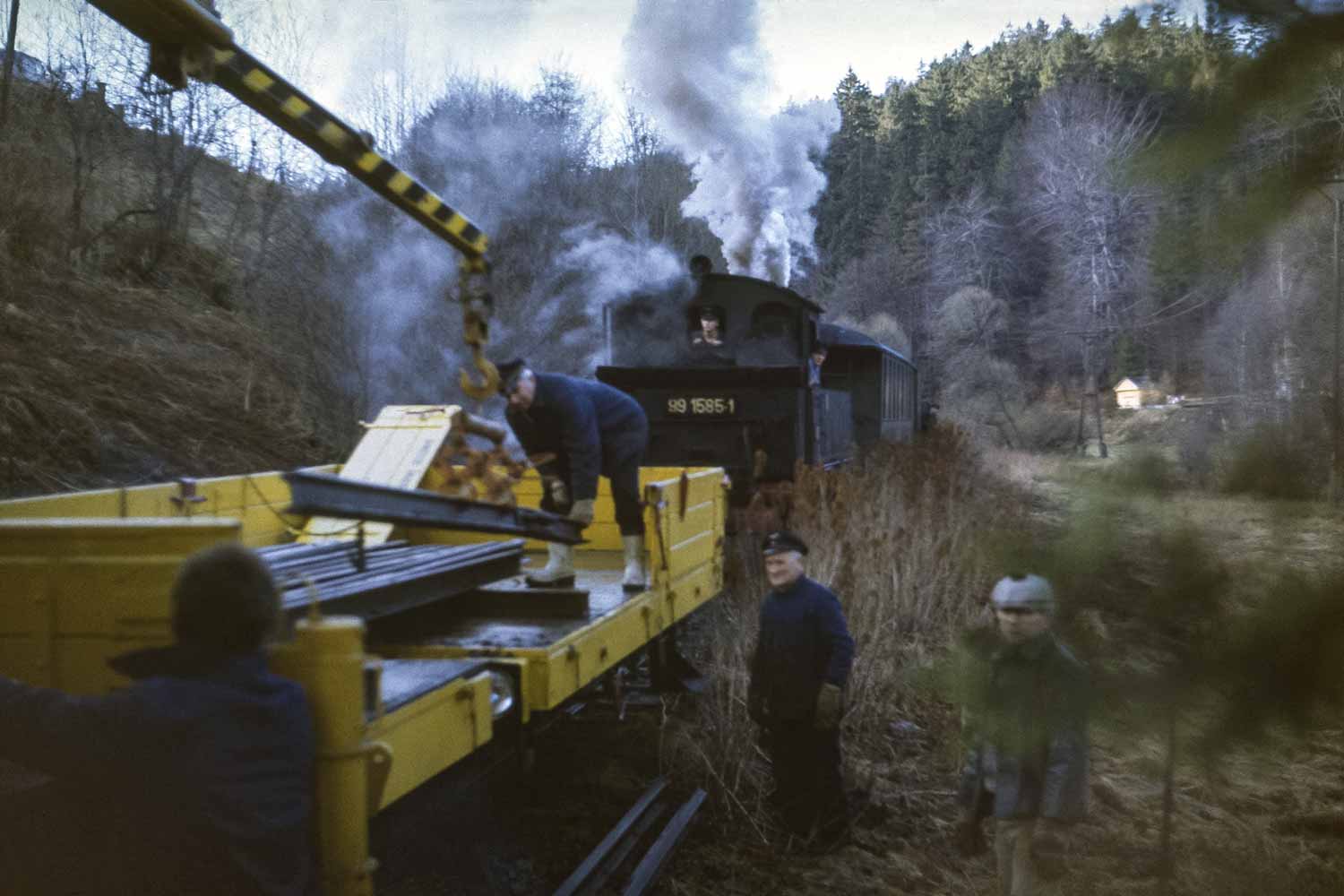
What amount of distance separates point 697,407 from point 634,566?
6574 mm

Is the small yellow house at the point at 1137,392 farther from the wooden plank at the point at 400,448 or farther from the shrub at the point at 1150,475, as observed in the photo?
the wooden plank at the point at 400,448

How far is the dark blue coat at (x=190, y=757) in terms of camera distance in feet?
7.50

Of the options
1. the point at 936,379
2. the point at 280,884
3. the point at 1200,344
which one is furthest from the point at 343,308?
the point at 936,379

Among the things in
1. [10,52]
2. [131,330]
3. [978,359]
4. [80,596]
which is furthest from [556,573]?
[10,52]

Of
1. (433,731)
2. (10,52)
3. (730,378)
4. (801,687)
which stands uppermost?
(10,52)

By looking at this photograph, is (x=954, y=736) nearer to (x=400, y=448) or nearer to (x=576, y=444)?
(x=576, y=444)

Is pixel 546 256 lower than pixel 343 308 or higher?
higher

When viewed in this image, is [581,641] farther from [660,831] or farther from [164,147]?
[164,147]

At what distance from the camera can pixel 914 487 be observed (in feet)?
31.4

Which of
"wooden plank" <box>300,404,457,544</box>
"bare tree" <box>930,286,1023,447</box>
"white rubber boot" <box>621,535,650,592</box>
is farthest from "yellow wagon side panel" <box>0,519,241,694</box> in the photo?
"wooden plank" <box>300,404,457,544</box>

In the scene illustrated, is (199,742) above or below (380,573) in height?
below

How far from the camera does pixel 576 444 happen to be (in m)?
5.76

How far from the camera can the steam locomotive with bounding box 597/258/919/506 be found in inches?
480

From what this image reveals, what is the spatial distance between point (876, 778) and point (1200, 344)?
16.6 feet
